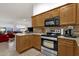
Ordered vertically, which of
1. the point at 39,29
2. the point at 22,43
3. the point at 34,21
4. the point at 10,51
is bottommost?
the point at 10,51

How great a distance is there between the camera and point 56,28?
222 cm

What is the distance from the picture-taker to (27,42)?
2.22 meters

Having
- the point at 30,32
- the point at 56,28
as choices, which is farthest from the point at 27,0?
the point at 56,28

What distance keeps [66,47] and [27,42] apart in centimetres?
73

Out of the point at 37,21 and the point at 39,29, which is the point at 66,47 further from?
the point at 37,21

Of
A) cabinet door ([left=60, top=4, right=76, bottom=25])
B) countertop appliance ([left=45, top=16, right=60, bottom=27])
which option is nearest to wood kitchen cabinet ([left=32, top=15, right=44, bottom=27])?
countertop appliance ([left=45, top=16, right=60, bottom=27])

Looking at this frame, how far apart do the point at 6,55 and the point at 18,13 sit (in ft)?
2.56

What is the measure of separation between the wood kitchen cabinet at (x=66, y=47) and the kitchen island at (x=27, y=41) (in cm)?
40

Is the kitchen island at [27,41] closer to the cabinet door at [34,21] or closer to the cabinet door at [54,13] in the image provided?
the cabinet door at [34,21]

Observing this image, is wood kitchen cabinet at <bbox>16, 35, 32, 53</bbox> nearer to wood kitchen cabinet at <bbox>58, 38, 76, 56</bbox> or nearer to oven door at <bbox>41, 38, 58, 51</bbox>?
oven door at <bbox>41, 38, 58, 51</bbox>

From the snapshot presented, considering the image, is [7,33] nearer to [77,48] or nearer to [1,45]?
[1,45]

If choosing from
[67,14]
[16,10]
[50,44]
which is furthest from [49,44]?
[16,10]

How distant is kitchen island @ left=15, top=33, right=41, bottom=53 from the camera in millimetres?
2227

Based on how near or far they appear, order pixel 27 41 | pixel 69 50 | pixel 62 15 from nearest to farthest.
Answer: pixel 69 50, pixel 27 41, pixel 62 15
